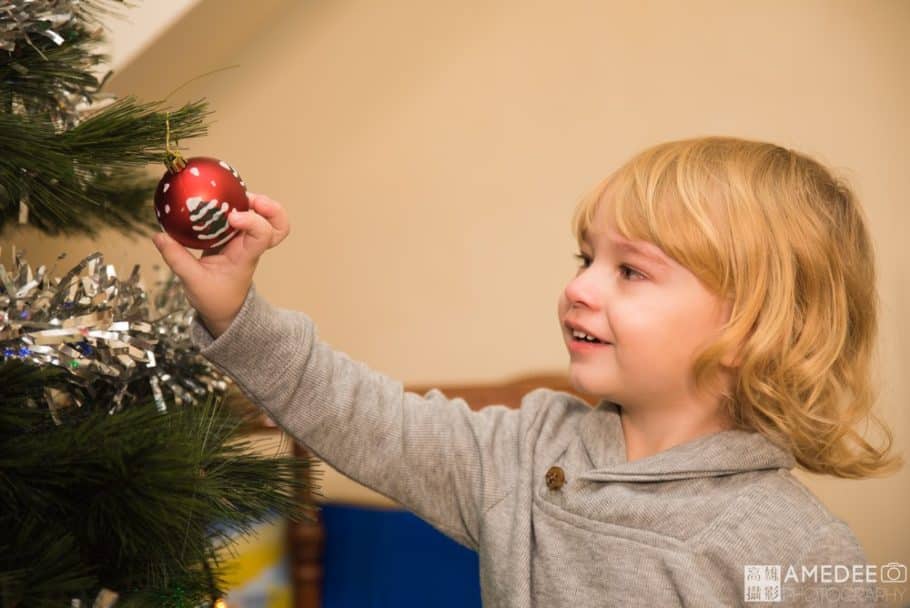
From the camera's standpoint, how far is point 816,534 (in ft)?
2.49

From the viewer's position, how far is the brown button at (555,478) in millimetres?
836

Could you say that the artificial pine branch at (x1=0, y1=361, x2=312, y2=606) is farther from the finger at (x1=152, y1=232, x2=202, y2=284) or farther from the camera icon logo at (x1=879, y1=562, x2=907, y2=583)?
the camera icon logo at (x1=879, y1=562, x2=907, y2=583)

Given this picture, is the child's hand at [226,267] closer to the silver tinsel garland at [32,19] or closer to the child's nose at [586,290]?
the silver tinsel garland at [32,19]

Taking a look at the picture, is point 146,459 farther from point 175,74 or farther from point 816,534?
point 175,74

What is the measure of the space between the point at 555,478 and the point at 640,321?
0.18 m

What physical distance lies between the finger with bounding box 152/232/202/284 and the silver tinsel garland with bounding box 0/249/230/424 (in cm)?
4

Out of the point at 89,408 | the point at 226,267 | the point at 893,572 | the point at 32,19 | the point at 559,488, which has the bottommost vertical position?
the point at 893,572

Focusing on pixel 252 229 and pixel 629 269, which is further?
pixel 629 269

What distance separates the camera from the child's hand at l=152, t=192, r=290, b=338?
2.23 feet

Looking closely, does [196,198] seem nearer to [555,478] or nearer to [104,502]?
[104,502]

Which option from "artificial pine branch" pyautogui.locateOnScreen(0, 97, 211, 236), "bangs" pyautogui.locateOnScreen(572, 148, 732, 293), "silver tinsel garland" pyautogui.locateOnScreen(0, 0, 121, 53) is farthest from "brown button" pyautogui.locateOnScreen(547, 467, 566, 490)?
"silver tinsel garland" pyautogui.locateOnScreen(0, 0, 121, 53)

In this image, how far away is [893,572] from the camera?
4.14ft

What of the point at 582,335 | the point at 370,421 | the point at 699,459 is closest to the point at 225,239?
Answer: the point at 370,421

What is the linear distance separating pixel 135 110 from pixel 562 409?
54cm
